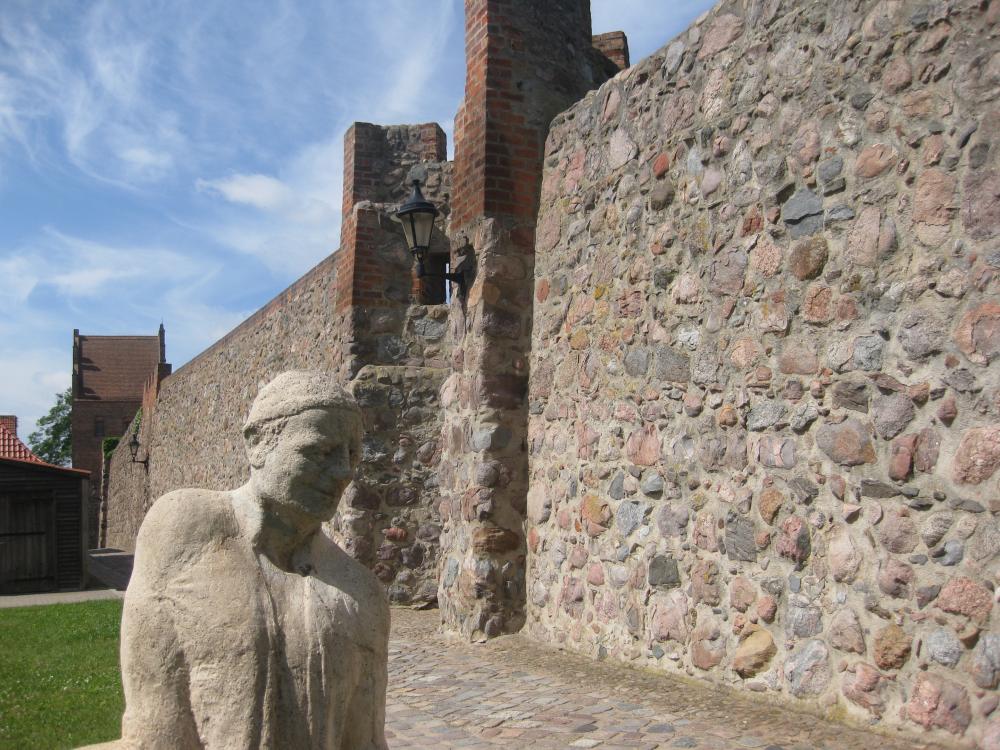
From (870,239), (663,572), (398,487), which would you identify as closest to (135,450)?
(398,487)

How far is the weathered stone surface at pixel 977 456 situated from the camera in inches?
159

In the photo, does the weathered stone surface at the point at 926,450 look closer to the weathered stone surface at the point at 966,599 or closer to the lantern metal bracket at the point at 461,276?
the weathered stone surface at the point at 966,599

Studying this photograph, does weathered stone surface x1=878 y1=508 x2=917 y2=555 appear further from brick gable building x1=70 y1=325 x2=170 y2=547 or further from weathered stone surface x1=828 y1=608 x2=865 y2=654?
brick gable building x1=70 y1=325 x2=170 y2=547

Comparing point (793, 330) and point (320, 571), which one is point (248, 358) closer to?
point (793, 330)

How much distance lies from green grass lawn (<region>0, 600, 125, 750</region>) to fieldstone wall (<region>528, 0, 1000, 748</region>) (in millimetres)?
3059

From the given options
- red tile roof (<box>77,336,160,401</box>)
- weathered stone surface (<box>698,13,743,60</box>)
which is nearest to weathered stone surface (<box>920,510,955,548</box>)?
weathered stone surface (<box>698,13,743,60</box>)

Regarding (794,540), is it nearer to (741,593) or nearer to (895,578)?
(741,593)

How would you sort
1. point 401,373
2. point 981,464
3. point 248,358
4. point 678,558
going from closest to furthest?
point 981,464, point 678,558, point 401,373, point 248,358

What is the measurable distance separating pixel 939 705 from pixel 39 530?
15745 millimetres

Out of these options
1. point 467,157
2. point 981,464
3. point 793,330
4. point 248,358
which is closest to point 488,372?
point 467,157

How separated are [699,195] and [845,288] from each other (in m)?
1.38

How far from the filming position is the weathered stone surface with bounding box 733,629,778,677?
16.6 feet

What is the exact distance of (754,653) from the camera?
5.14 meters

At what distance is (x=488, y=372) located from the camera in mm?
7660
